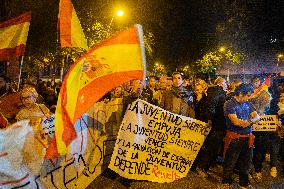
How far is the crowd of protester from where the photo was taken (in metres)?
5.89

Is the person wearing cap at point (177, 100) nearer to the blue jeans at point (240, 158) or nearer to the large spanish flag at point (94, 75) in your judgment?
the blue jeans at point (240, 158)

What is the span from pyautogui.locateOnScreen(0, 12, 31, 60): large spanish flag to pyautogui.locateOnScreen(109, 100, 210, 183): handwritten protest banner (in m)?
2.33

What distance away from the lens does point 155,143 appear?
6.12 metres

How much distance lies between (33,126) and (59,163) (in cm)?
77

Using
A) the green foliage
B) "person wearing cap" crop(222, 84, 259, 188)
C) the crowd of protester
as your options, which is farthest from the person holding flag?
the green foliage

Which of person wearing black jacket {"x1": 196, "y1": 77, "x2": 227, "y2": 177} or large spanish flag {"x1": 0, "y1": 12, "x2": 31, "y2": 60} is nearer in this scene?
large spanish flag {"x1": 0, "y1": 12, "x2": 31, "y2": 60}

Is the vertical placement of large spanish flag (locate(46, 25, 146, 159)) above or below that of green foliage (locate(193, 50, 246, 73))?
below

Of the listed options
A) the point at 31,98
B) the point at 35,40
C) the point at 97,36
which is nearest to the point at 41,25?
the point at 35,40

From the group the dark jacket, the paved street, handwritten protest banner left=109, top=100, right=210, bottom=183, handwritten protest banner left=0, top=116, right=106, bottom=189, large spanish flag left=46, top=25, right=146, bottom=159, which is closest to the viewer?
large spanish flag left=46, top=25, right=146, bottom=159

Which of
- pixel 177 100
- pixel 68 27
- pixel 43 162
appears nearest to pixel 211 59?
pixel 177 100

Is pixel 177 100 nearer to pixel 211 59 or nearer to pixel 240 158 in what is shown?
pixel 240 158

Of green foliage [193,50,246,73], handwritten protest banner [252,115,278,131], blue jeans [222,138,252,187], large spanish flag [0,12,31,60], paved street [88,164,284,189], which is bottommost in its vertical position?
paved street [88,164,284,189]

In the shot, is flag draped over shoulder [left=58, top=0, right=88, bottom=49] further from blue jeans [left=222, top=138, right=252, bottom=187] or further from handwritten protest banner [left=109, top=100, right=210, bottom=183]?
blue jeans [left=222, top=138, right=252, bottom=187]

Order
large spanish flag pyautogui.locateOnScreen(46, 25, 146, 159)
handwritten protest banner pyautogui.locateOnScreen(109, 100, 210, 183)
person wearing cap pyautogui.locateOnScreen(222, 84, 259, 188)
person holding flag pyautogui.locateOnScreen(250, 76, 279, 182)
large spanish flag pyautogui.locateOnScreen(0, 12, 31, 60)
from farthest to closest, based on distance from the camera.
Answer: person holding flag pyautogui.locateOnScreen(250, 76, 279, 182) → large spanish flag pyautogui.locateOnScreen(0, 12, 31, 60) → handwritten protest banner pyautogui.locateOnScreen(109, 100, 210, 183) → person wearing cap pyautogui.locateOnScreen(222, 84, 259, 188) → large spanish flag pyautogui.locateOnScreen(46, 25, 146, 159)
